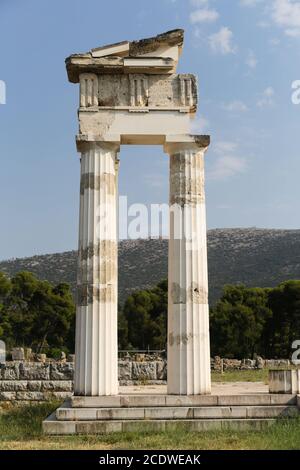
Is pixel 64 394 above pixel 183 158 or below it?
below

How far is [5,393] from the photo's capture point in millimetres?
20172

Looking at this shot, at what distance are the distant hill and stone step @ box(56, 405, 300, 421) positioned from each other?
5301cm

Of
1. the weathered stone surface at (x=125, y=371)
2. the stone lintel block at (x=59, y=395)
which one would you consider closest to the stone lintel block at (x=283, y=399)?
the weathered stone surface at (x=125, y=371)

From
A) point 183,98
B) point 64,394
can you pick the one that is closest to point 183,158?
point 183,98

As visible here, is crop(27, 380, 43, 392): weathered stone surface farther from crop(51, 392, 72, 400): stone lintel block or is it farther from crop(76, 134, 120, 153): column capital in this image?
crop(76, 134, 120, 153): column capital

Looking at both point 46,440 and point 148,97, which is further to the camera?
point 148,97

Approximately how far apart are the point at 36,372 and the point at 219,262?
61.8 m

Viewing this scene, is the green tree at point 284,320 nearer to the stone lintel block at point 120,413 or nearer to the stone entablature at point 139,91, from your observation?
the stone entablature at point 139,91

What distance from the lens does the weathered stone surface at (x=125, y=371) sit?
66.6 ft

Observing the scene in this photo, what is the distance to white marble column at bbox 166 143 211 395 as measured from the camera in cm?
1359

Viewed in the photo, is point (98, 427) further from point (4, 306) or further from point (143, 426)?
point (4, 306)

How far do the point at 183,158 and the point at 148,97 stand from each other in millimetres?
1737

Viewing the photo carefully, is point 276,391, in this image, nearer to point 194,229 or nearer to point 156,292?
point 194,229

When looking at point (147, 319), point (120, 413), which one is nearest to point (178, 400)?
point (120, 413)
